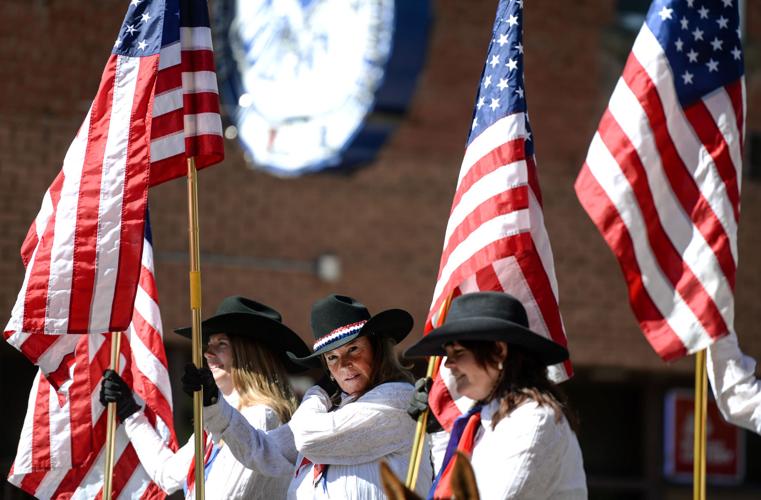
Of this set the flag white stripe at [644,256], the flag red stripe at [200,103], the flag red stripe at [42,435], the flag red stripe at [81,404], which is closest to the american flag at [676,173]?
the flag white stripe at [644,256]

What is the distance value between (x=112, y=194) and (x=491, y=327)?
7.29 ft

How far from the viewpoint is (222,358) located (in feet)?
21.7

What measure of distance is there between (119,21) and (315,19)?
1489 mm

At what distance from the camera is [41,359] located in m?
6.69

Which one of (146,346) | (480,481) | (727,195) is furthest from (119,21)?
(480,481)

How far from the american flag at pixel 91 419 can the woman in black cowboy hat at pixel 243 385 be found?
16.3 inches

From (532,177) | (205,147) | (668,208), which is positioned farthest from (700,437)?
(205,147)

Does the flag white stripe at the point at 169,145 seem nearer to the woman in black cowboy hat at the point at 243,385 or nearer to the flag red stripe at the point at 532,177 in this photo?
the woman in black cowboy hat at the point at 243,385

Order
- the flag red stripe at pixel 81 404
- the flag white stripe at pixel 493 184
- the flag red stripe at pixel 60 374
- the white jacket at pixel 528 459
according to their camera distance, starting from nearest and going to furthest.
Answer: the white jacket at pixel 528 459
the flag white stripe at pixel 493 184
the flag red stripe at pixel 60 374
the flag red stripe at pixel 81 404

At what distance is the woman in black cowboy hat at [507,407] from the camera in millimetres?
4523

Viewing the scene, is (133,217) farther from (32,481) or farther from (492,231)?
(32,481)

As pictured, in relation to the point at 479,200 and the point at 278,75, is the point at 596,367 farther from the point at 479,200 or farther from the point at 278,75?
the point at 479,200

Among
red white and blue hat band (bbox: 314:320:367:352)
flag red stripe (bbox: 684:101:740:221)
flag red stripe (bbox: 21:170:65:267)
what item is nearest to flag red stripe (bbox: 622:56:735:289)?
flag red stripe (bbox: 684:101:740:221)

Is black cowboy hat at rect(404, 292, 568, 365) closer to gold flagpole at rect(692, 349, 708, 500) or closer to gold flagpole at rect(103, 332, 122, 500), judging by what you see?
gold flagpole at rect(692, 349, 708, 500)
